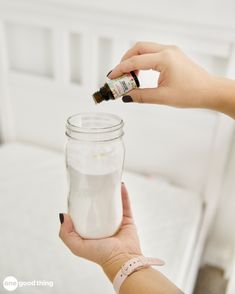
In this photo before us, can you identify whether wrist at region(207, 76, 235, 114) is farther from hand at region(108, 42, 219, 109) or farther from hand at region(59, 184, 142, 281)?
hand at region(59, 184, 142, 281)

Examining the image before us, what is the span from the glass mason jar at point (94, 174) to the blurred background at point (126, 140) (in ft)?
0.83

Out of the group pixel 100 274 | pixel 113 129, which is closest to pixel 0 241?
pixel 100 274

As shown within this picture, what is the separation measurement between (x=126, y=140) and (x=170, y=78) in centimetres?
66

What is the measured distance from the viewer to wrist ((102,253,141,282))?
69 centimetres

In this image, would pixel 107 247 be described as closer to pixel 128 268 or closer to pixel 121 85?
pixel 128 268

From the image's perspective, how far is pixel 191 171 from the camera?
Answer: 1301 millimetres

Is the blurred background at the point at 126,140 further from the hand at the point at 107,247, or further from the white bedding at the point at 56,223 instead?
the hand at the point at 107,247

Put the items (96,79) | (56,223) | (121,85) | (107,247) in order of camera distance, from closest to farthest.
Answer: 1. (121,85)
2. (107,247)
3. (56,223)
4. (96,79)

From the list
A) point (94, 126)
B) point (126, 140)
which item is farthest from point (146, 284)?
point (126, 140)

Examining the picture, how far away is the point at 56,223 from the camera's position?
1060mm

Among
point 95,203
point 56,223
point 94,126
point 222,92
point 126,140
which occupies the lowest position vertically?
point 56,223

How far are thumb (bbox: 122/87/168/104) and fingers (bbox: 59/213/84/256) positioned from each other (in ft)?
1.05

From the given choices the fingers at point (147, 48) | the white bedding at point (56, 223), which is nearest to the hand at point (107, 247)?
the white bedding at point (56, 223)

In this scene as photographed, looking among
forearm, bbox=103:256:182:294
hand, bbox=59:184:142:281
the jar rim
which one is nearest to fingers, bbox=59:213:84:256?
hand, bbox=59:184:142:281
